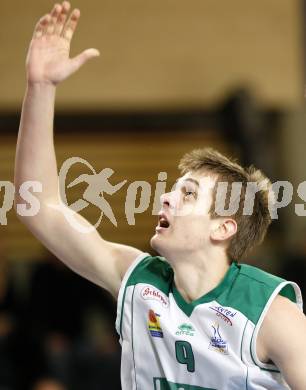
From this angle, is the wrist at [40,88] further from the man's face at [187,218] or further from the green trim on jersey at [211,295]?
the green trim on jersey at [211,295]

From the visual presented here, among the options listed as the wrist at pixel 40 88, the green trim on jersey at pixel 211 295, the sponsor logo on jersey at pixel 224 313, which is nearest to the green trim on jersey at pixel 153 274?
the green trim on jersey at pixel 211 295

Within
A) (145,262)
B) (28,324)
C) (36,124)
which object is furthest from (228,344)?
(28,324)

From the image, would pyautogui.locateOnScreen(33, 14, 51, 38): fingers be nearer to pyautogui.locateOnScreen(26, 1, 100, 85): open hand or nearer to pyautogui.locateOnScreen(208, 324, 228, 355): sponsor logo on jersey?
pyautogui.locateOnScreen(26, 1, 100, 85): open hand

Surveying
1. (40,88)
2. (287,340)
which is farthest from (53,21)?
(287,340)

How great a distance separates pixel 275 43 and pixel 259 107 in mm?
702

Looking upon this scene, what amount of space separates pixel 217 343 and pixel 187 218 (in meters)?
0.54

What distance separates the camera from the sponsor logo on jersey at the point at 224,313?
3.57m

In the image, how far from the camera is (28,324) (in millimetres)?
6727

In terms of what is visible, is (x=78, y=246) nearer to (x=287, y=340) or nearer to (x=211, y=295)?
(x=211, y=295)

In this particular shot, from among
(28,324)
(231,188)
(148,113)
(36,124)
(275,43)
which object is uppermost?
(275,43)

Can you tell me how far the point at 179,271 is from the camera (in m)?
3.71

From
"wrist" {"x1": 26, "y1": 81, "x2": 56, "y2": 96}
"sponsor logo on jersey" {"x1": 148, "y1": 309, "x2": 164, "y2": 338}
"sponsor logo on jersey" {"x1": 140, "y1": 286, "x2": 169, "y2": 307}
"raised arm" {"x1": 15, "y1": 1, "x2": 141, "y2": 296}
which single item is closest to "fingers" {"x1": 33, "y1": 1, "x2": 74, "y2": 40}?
"raised arm" {"x1": 15, "y1": 1, "x2": 141, "y2": 296}

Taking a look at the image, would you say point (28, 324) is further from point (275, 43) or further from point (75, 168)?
point (275, 43)

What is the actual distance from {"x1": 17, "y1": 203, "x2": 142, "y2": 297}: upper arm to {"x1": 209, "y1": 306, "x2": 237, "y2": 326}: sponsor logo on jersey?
1.52 ft
